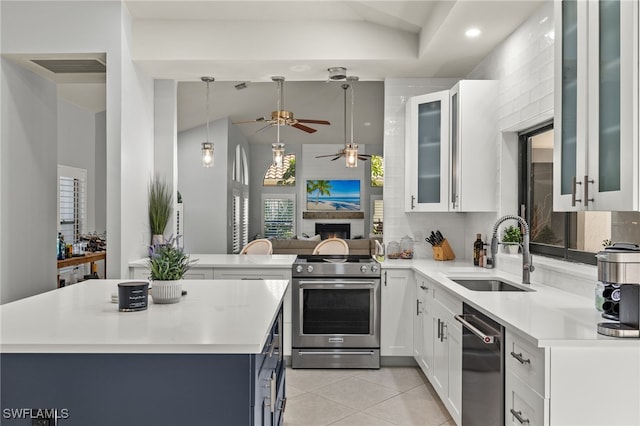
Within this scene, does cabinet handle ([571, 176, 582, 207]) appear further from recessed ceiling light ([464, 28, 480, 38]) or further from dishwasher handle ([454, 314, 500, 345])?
recessed ceiling light ([464, 28, 480, 38])

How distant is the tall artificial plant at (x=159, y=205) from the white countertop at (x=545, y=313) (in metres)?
2.66

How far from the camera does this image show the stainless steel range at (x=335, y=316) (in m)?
4.29

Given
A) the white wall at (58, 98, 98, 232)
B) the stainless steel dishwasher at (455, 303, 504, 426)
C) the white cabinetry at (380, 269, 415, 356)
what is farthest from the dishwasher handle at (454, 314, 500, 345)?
the white wall at (58, 98, 98, 232)

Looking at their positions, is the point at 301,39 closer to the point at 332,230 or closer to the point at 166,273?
the point at 166,273

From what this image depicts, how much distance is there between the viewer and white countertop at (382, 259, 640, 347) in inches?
68.6

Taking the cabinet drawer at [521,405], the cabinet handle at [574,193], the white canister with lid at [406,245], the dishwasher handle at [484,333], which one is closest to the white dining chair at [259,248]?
the white canister with lid at [406,245]

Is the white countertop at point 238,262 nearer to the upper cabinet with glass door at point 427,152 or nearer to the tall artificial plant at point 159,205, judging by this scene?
the tall artificial plant at point 159,205

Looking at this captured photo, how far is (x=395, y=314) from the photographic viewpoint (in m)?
4.30

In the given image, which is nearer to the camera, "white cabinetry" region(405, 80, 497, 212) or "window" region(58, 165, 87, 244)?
"white cabinetry" region(405, 80, 497, 212)

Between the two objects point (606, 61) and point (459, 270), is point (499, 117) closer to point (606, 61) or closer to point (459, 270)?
point (459, 270)

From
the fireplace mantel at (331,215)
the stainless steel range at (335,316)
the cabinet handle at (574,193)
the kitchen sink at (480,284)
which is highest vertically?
the cabinet handle at (574,193)

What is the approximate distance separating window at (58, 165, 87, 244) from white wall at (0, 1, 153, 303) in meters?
2.59

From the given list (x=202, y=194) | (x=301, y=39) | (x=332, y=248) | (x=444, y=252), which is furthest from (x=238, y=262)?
(x=202, y=194)

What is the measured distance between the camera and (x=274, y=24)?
425 centimetres
